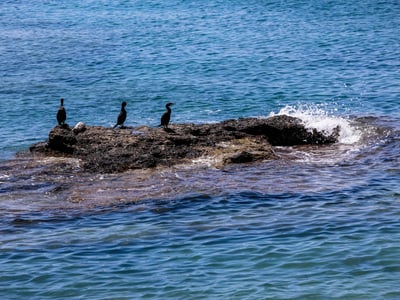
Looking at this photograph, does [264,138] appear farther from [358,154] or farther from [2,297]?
[2,297]

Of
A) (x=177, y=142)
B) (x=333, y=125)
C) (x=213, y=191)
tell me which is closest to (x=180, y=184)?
(x=213, y=191)

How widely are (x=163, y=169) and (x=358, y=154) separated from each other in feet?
15.6

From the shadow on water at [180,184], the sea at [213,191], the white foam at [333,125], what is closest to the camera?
the sea at [213,191]

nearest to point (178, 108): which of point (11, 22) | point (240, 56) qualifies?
point (240, 56)

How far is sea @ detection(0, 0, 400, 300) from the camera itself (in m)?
14.4

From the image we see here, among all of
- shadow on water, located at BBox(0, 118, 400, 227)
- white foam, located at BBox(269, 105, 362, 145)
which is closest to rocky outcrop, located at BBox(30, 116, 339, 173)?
white foam, located at BBox(269, 105, 362, 145)

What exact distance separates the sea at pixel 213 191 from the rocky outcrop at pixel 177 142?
385mm

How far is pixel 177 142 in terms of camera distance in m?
20.8

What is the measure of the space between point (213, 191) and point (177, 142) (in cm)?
288

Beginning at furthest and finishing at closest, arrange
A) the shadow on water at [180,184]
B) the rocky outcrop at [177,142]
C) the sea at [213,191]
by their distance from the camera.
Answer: the rocky outcrop at [177,142]
the shadow on water at [180,184]
the sea at [213,191]

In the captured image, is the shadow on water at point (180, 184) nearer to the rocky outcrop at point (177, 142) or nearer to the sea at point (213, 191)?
the sea at point (213, 191)

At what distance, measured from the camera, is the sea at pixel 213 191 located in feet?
47.2

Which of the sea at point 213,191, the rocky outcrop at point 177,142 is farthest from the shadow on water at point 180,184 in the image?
the rocky outcrop at point 177,142

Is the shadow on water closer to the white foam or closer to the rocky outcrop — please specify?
the rocky outcrop
